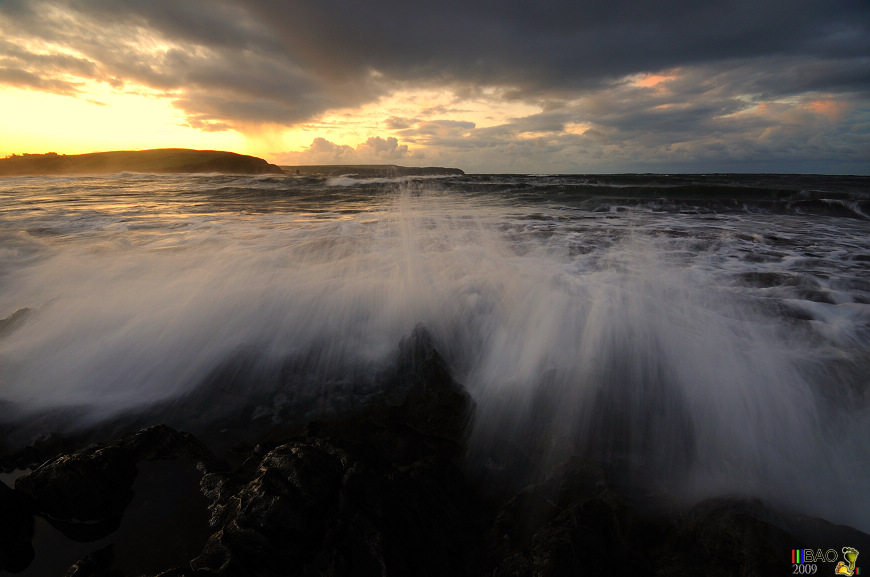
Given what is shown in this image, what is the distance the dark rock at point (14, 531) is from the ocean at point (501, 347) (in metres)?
1.11

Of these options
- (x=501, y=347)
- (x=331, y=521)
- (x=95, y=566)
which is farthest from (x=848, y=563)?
(x=95, y=566)

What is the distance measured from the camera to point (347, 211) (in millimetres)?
14664

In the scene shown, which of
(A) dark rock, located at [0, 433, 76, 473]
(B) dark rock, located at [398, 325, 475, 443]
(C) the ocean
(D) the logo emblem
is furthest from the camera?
(B) dark rock, located at [398, 325, 475, 443]

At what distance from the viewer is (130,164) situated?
7194 cm

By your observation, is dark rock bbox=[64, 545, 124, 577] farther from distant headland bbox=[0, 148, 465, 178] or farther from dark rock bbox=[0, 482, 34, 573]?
distant headland bbox=[0, 148, 465, 178]

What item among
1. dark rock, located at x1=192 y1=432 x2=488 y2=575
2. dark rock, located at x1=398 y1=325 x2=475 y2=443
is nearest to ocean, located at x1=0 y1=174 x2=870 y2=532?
dark rock, located at x1=398 y1=325 x2=475 y2=443

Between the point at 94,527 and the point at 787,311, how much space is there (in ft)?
22.9

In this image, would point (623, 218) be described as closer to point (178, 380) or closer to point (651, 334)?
point (651, 334)

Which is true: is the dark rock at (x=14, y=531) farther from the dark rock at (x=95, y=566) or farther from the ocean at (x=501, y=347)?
the ocean at (x=501, y=347)

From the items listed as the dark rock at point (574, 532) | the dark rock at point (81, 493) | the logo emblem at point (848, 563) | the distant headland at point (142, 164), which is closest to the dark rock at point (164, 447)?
the dark rock at point (81, 493)

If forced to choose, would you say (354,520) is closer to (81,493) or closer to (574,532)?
(574,532)

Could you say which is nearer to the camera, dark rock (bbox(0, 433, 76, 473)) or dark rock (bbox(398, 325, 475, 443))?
dark rock (bbox(0, 433, 76, 473))

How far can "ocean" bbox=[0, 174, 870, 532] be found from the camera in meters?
2.91

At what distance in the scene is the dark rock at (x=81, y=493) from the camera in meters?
2.16
